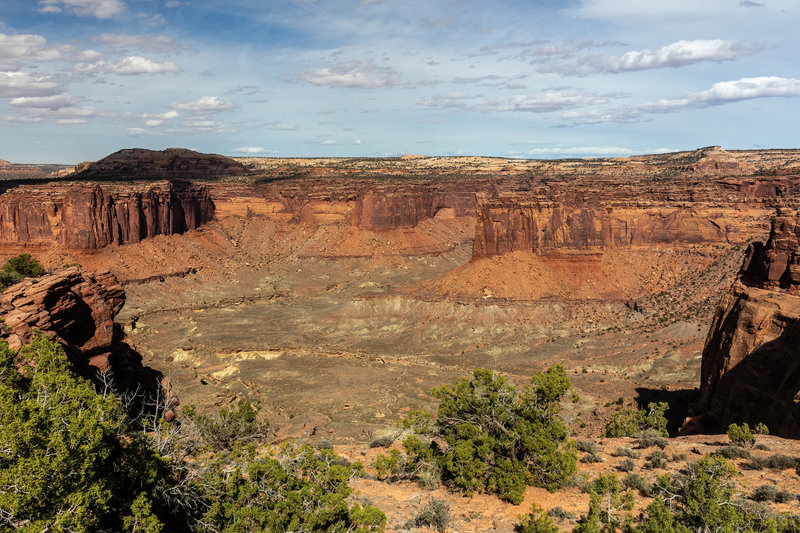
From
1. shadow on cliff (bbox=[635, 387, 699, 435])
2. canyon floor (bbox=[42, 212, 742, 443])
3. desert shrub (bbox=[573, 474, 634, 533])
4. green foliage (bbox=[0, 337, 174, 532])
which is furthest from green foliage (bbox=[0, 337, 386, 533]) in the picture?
shadow on cliff (bbox=[635, 387, 699, 435])

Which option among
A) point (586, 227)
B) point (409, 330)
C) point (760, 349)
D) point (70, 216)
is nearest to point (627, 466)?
point (760, 349)

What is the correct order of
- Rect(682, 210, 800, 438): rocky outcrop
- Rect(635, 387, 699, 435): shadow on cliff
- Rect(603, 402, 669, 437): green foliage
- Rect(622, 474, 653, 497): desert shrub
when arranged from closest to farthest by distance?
Rect(622, 474, 653, 497): desert shrub < Rect(682, 210, 800, 438): rocky outcrop < Rect(603, 402, 669, 437): green foliage < Rect(635, 387, 699, 435): shadow on cliff

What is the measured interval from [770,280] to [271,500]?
105 ft

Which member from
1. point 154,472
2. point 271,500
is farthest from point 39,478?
point 271,500

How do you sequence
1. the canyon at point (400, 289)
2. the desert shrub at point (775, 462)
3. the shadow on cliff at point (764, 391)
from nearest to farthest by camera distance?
the desert shrub at point (775, 462)
the shadow on cliff at point (764, 391)
the canyon at point (400, 289)

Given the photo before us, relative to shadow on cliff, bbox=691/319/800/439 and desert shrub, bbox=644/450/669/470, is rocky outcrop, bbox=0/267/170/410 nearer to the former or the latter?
desert shrub, bbox=644/450/669/470

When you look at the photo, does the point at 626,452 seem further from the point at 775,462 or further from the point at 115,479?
the point at 115,479

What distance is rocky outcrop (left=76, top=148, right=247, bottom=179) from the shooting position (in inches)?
5138

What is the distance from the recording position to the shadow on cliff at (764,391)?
2258 cm

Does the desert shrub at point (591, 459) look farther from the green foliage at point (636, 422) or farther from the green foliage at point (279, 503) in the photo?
the green foliage at point (279, 503)

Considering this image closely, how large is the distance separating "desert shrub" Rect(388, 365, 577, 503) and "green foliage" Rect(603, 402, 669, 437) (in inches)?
463

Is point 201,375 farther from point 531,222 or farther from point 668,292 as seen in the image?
point 668,292

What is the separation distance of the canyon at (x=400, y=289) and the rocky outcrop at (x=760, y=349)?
167cm

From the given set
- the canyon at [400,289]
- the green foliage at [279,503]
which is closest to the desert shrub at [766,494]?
the green foliage at [279,503]
